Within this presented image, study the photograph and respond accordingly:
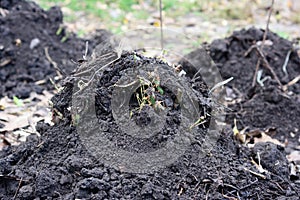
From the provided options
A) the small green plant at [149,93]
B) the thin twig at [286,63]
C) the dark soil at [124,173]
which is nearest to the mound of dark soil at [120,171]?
the dark soil at [124,173]

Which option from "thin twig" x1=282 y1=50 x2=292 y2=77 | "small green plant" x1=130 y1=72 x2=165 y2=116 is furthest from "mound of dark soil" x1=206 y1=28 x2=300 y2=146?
"small green plant" x1=130 y1=72 x2=165 y2=116

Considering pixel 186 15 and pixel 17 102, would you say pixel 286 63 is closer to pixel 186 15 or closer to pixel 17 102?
pixel 17 102

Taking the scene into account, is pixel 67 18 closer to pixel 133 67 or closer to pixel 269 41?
pixel 269 41

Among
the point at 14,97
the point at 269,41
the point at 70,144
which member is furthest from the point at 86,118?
the point at 269,41

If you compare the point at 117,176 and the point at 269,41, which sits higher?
the point at 117,176

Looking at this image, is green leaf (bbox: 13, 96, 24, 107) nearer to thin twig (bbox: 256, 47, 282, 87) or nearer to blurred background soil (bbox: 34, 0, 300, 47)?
thin twig (bbox: 256, 47, 282, 87)

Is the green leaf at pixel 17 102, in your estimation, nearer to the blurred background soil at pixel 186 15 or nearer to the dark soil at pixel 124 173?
the dark soil at pixel 124 173

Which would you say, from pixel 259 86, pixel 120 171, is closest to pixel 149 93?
pixel 120 171
